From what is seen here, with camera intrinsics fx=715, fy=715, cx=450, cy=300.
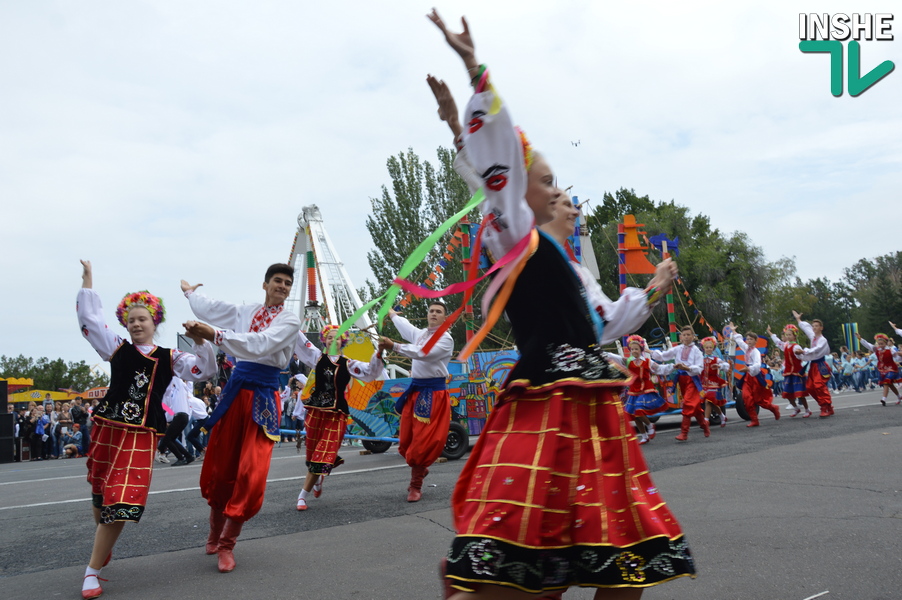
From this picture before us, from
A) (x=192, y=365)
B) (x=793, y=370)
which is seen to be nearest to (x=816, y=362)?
(x=793, y=370)

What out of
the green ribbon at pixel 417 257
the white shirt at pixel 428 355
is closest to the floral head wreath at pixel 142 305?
the white shirt at pixel 428 355

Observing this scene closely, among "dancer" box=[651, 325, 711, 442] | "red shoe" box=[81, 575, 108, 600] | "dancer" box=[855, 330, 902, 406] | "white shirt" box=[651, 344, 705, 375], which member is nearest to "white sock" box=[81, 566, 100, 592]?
"red shoe" box=[81, 575, 108, 600]

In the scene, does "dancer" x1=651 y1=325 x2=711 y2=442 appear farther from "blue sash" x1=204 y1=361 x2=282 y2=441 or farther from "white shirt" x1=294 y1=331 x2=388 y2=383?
"blue sash" x1=204 y1=361 x2=282 y2=441

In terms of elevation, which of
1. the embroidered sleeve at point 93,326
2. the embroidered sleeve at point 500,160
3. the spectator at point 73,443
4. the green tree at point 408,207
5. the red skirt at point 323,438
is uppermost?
the green tree at point 408,207

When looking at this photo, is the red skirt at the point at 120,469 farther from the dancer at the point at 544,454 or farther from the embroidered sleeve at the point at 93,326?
the dancer at the point at 544,454

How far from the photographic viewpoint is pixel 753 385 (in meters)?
13.5

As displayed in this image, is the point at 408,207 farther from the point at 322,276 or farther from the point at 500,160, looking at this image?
the point at 500,160

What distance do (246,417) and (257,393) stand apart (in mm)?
170

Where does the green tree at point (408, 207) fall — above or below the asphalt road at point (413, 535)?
above

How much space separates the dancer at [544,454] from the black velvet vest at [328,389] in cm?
469

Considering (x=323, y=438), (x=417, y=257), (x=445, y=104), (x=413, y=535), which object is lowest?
(x=413, y=535)

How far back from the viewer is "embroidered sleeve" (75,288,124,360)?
4531 millimetres

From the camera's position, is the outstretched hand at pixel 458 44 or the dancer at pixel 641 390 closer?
the outstretched hand at pixel 458 44

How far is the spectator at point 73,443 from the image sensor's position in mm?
18266
